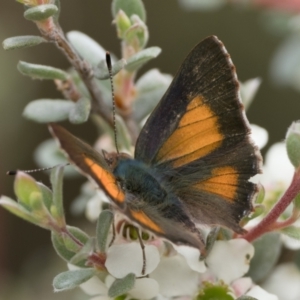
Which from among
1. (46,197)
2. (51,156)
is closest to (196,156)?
(46,197)

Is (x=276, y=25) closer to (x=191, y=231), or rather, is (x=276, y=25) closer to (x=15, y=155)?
(x=191, y=231)

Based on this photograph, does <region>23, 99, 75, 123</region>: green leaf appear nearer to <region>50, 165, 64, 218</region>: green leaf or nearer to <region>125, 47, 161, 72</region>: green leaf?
<region>125, 47, 161, 72</region>: green leaf

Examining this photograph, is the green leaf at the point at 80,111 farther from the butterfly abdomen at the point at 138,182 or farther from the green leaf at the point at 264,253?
the green leaf at the point at 264,253

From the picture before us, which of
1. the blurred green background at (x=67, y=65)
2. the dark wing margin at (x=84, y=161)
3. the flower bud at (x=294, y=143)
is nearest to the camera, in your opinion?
the dark wing margin at (x=84, y=161)

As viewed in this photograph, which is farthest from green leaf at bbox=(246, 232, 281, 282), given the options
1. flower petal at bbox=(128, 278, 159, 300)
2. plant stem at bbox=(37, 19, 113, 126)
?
plant stem at bbox=(37, 19, 113, 126)

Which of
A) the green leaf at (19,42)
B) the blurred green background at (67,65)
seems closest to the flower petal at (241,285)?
the green leaf at (19,42)
